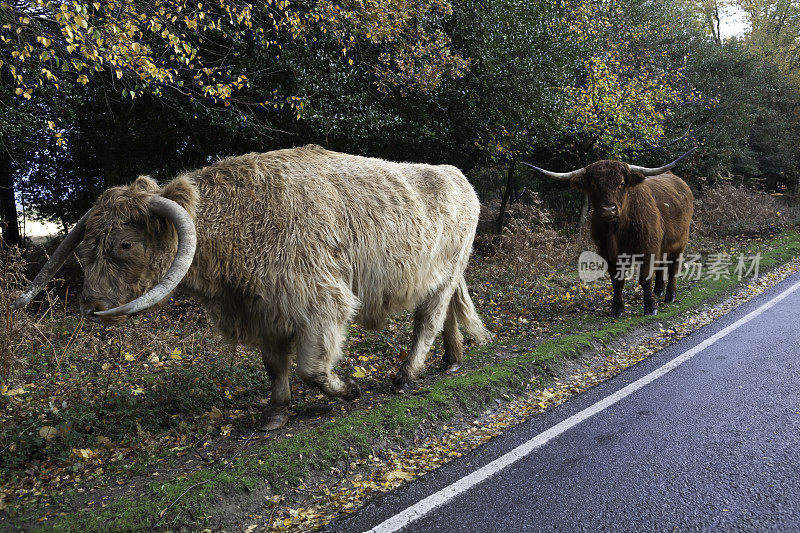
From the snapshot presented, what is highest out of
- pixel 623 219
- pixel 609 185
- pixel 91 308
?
pixel 609 185

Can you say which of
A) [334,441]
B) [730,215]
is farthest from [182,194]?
[730,215]

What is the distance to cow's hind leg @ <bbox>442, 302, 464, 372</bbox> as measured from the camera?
18.8 feet

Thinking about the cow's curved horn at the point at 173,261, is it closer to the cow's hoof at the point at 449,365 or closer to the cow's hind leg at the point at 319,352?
the cow's hind leg at the point at 319,352

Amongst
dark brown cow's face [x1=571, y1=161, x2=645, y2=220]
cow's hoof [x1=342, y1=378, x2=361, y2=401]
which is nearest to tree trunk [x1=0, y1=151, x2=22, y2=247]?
cow's hoof [x1=342, y1=378, x2=361, y2=401]

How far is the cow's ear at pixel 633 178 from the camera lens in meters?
7.48

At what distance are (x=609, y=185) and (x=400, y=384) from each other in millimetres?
4209

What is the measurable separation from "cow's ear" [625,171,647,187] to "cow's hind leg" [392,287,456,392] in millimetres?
3626

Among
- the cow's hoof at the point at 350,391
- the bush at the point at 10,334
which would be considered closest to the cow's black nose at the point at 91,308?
the bush at the point at 10,334

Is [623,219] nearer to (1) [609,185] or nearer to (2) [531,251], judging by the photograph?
(1) [609,185]

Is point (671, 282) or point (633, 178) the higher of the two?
point (633, 178)

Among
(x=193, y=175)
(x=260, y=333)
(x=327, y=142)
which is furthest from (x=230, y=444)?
(x=327, y=142)

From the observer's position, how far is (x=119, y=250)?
3.55 m

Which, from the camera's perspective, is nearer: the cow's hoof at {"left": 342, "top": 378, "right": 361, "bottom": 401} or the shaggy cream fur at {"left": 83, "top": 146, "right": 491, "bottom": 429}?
the shaggy cream fur at {"left": 83, "top": 146, "right": 491, "bottom": 429}

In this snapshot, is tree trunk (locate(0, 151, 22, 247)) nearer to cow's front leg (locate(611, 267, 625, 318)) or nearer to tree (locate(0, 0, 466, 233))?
tree (locate(0, 0, 466, 233))
